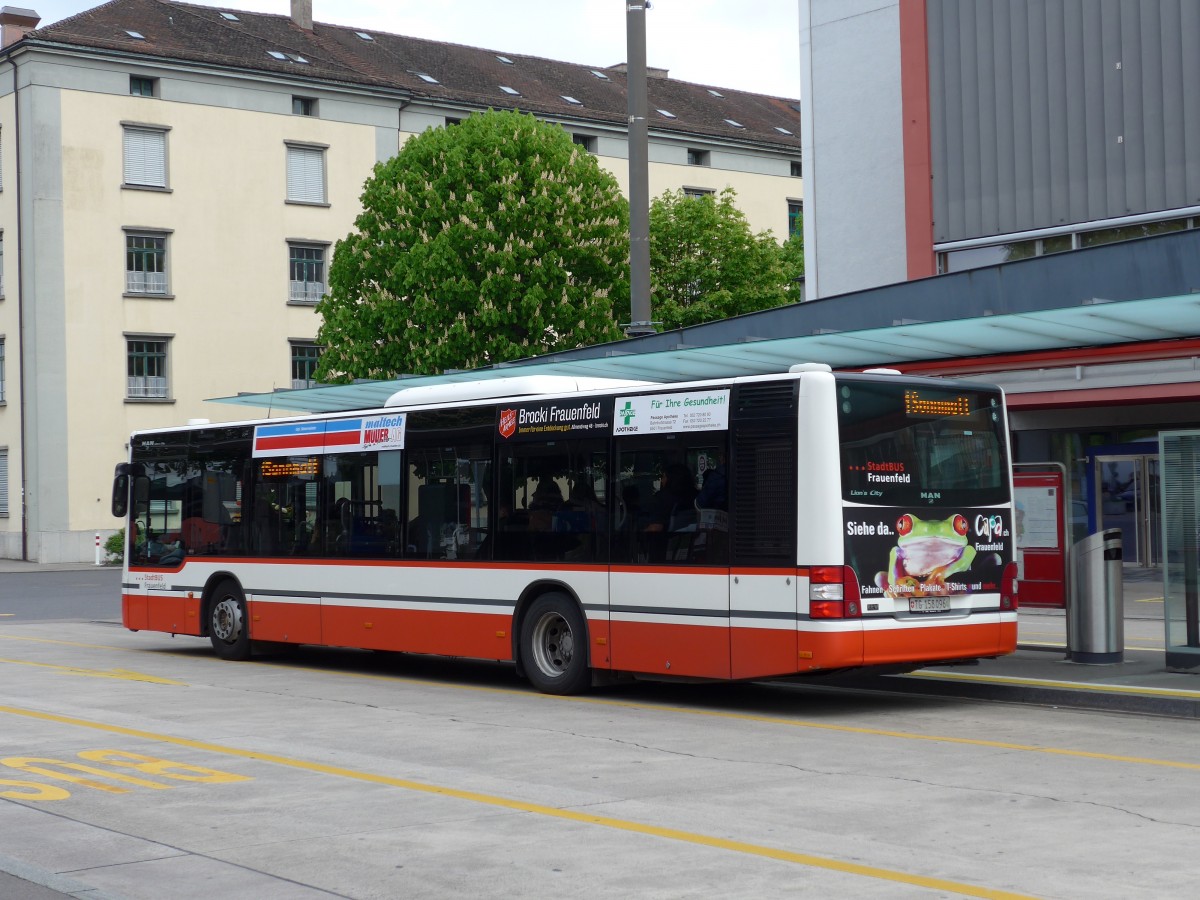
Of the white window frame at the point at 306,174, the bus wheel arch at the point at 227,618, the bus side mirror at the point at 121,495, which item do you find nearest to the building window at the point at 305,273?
the white window frame at the point at 306,174

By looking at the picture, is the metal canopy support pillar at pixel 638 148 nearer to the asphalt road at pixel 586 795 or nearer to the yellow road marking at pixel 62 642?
the asphalt road at pixel 586 795

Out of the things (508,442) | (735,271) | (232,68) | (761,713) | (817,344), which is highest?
(232,68)

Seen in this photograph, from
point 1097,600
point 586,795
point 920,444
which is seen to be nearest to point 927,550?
point 920,444

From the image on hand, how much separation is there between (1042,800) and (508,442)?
7.32m

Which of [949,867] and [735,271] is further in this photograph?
[735,271]

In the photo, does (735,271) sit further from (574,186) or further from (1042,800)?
(1042,800)

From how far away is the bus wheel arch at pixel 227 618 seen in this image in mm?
18141

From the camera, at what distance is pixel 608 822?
802 cm

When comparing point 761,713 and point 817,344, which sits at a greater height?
point 817,344

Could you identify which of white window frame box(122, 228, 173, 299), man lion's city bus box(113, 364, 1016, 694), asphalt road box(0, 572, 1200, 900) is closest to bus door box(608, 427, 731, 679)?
man lion's city bus box(113, 364, 1016, 694)

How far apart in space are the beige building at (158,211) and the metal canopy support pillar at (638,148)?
32.5 metres

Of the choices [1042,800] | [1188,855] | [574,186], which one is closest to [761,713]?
[1042,800]

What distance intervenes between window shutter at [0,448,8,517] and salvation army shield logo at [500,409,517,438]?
127 feet

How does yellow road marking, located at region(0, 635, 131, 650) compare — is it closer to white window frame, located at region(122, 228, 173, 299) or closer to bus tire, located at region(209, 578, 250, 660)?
bus tire, located at region(209, 578, 250, 660)
